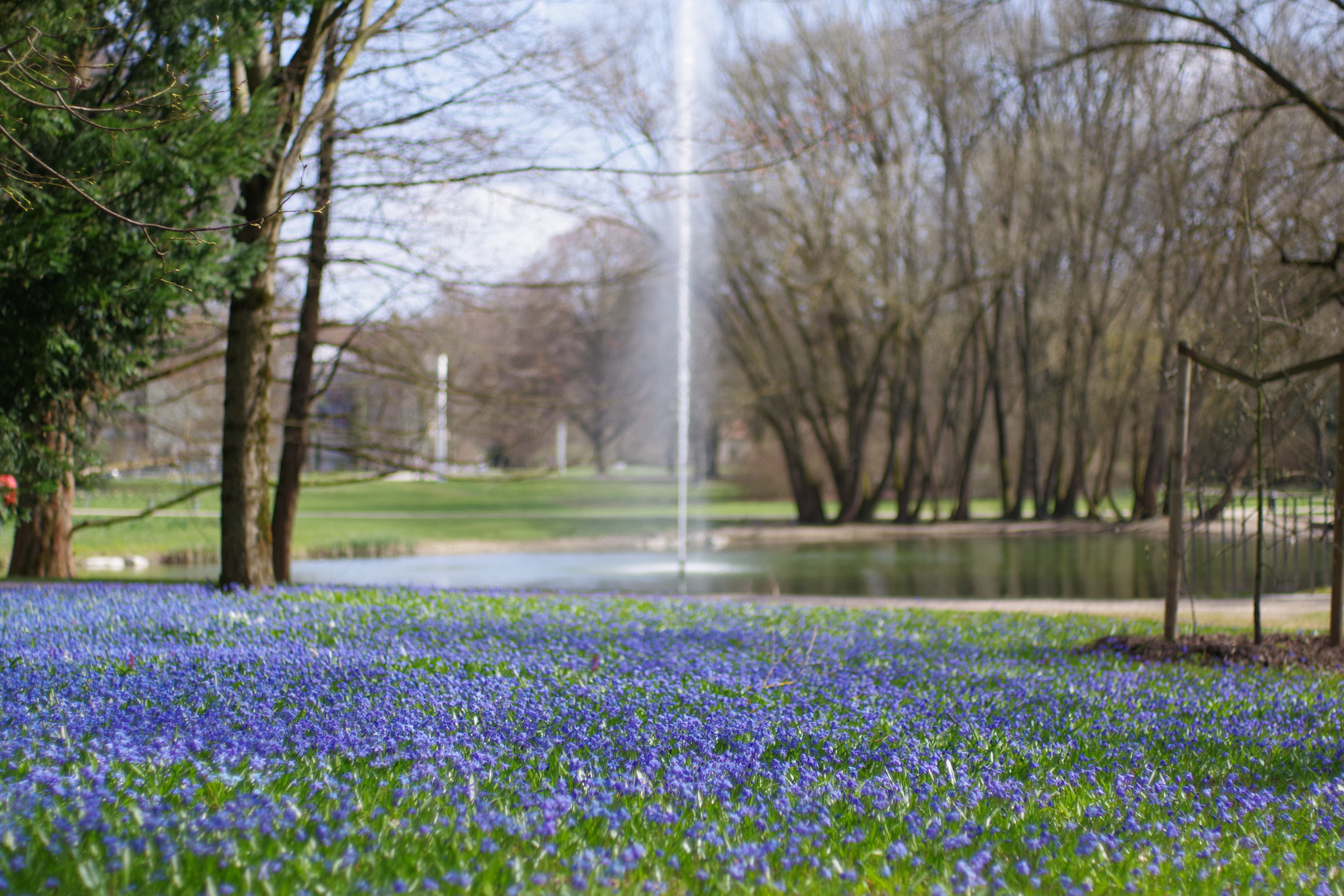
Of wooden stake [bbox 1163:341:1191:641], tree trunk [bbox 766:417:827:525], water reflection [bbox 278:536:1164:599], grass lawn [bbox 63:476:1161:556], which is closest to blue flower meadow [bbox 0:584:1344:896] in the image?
wooden stake [bbox 1163:341:1191:641]

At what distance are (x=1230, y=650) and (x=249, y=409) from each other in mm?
6611

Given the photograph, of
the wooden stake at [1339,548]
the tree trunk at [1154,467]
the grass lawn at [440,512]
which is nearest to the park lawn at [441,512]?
the grass lawn at [440,512]

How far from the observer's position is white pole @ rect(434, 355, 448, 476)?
9.96 m

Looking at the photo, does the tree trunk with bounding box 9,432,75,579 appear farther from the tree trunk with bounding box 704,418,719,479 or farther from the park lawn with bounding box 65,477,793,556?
the tree trunk with bounding box 704,418,719,479

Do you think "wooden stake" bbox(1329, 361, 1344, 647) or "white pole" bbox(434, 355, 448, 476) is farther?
"white pole" bbox(434, 355, 448, 476)

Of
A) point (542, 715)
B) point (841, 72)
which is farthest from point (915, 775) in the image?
point (841, 72)

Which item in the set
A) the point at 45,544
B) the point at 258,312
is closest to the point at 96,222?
the point at 258,312

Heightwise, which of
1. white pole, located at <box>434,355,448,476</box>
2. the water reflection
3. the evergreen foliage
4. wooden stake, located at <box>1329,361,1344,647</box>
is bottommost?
the water reflection

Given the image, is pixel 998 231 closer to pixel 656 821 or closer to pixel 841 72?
pixel 841 72

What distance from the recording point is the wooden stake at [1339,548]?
6.73 meters

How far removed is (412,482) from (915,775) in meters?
43.8

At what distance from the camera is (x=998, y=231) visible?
24438mm

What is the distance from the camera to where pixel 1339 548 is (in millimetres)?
6754

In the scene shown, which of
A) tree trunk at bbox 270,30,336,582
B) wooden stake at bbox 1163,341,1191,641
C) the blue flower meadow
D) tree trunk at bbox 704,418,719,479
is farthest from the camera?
tree trunk at bbox 704,418,719,479
